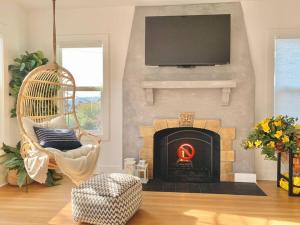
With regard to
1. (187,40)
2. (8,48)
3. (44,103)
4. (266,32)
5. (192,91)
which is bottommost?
(44,103)

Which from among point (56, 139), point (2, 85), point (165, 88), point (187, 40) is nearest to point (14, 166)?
point (56, 139)

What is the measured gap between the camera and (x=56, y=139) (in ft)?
10.5

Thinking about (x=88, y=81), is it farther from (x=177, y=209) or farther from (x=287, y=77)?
(x=287, y=77)

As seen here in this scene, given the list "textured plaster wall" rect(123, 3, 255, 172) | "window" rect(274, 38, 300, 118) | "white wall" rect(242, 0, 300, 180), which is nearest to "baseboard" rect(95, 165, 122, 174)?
"textured plaster wall" rect(123, 3, 255, 172)

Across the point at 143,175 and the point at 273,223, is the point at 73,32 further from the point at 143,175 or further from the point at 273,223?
the point at 273,223

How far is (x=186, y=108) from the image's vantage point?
4062 millimetres

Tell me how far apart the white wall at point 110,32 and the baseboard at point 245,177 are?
1691 millimetres

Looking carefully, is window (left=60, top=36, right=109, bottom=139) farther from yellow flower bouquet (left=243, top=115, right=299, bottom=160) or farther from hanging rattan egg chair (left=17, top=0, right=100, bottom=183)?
yellow flower bouquet (left=243, top=115, right=299, bottom=160)

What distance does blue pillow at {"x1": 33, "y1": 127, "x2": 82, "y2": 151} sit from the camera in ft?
10.3

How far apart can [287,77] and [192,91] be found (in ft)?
4.33

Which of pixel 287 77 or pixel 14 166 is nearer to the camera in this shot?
pixel 14 166

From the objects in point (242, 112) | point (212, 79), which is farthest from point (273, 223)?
point (212, 79)

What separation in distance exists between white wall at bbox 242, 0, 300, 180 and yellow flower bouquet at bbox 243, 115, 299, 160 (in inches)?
23.9

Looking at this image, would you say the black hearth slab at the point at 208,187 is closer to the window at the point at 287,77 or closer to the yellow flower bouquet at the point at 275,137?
the yellow flower bouquet at the point at 275,137
